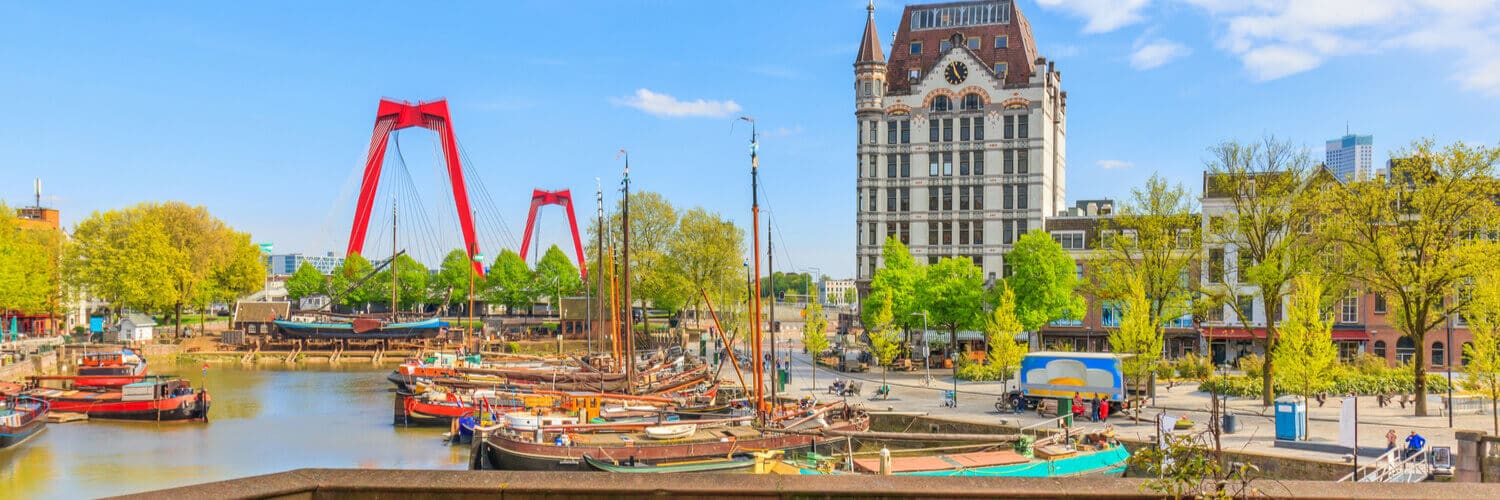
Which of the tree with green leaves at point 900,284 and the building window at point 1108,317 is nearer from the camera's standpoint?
the tree with green leaves at point 900,284

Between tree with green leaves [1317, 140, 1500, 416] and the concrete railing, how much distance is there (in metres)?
35.2

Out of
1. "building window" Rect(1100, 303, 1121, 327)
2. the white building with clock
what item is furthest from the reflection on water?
"building window" Rect(1100, 303, 1121, 327)

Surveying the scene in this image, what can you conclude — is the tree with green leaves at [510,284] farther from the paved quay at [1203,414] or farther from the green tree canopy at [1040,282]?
the green tree canopy at [1040,282]

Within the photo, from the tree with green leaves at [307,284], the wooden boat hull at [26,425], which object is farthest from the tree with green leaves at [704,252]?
the tree with green leaves at [307,284]

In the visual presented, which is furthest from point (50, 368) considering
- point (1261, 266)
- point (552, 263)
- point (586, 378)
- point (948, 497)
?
point (948, 497)

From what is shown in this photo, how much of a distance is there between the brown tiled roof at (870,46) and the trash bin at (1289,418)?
47.1 meters

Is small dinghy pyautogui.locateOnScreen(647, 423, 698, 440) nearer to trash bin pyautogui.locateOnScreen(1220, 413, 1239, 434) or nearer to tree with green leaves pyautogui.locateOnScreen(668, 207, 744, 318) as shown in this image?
trash bin pyautogui.locateOnScreen(1220, 413, 1239, 434)

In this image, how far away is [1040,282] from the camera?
58938 millimetres

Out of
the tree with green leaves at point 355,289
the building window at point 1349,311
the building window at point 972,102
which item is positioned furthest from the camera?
the tree with green leaves at point 355,289

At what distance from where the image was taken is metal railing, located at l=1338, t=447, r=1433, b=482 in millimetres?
24484

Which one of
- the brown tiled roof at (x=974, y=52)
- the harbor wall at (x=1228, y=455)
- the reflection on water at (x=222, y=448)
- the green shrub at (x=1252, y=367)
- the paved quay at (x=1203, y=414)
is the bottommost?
the reflection on water at (x=222, y=448)

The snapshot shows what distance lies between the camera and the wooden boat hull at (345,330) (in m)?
89.4

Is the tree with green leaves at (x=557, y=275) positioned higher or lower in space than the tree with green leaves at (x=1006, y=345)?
higher

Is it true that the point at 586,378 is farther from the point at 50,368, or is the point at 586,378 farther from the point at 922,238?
the point at 50,368
